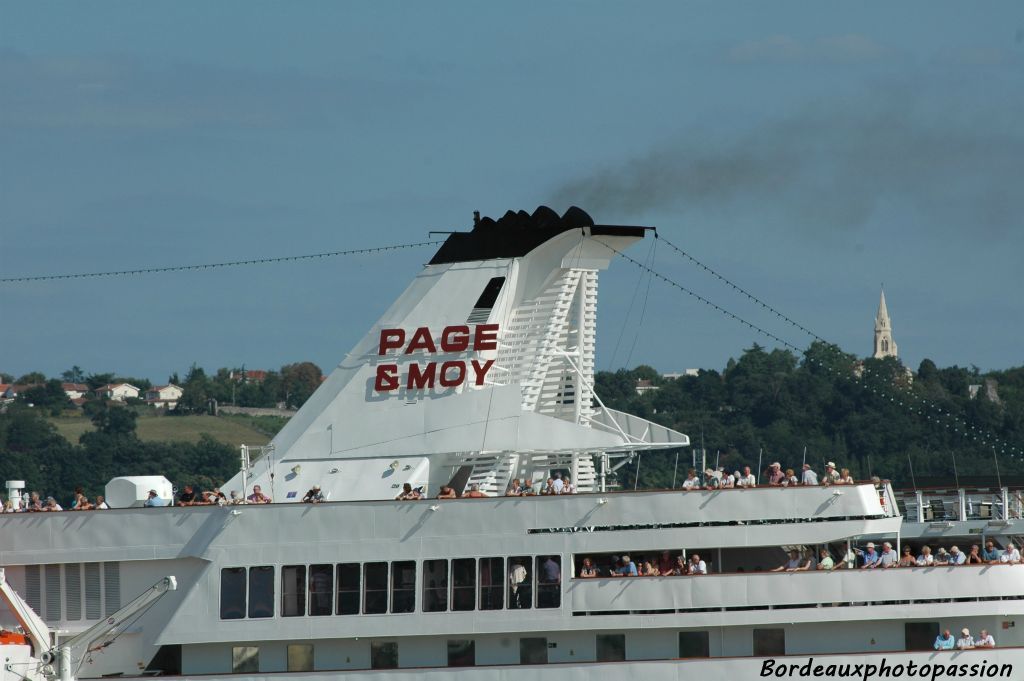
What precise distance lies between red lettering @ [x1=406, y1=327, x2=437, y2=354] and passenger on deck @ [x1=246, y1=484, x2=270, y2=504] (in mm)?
3827

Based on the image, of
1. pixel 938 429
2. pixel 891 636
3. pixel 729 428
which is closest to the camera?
pixel 891 636

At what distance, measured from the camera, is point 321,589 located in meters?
29.5

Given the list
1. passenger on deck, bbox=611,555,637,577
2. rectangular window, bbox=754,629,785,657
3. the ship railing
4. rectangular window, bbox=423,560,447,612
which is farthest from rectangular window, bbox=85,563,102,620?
the ship railing

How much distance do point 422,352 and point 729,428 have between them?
82.8 m

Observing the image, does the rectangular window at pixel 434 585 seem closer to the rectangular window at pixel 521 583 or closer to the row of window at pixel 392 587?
the row of window at pixel 392 587

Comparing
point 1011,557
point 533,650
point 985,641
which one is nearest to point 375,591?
point 533,650

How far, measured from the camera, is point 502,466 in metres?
30.8

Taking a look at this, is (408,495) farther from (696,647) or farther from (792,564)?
(792,564)

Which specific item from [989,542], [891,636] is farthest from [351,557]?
[989,542]

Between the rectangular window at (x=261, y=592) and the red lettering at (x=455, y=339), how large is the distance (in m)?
5.31

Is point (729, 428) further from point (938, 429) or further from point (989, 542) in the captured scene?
point (989, 542)

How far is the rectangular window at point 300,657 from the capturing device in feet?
97.1

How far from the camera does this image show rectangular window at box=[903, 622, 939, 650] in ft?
94.8

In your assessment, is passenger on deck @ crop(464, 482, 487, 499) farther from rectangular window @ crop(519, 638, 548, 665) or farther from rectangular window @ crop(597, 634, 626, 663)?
rectangular window @ crop(597, 634, 626, 663)
